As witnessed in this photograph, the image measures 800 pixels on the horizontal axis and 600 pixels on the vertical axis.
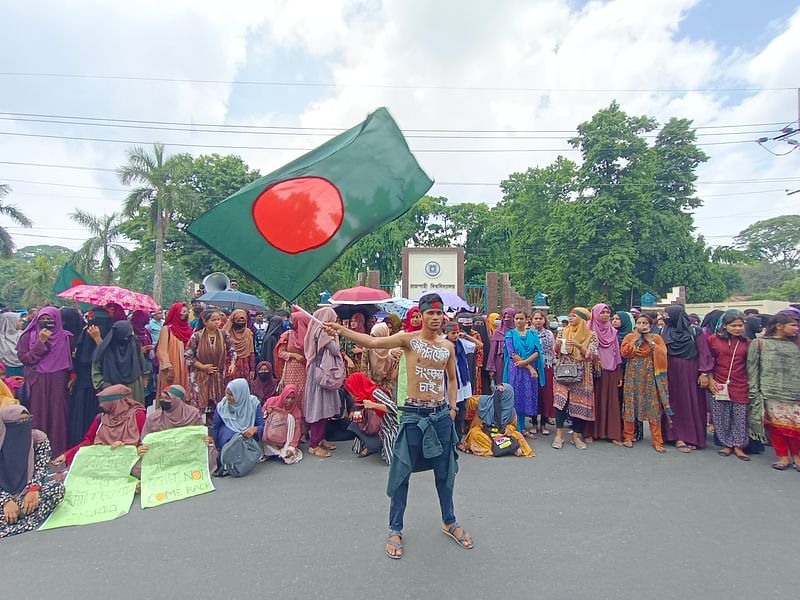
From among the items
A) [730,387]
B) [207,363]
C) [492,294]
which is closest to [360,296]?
[207,363]

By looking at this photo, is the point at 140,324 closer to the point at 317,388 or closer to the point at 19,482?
the point at 317,388

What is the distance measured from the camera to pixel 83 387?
17.5 ft

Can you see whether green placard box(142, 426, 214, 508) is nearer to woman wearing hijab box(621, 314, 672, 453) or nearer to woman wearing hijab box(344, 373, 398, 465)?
woman wearing hijab box(344, 373, 398, 465)

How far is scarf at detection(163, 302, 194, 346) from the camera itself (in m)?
5.93

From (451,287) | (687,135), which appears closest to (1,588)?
(451,287)

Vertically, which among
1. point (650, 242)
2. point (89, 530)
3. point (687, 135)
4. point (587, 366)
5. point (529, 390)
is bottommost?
point (89, 530)

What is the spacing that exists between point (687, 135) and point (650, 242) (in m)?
6.33

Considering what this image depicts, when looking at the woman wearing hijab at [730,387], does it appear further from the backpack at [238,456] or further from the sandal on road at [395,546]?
the backpack at [238,456]

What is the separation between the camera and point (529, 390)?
6.29 metres

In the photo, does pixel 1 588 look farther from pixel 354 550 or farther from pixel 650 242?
pixel 650 242

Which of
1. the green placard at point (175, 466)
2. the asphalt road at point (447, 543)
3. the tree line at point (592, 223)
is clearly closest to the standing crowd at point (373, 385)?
the green placard at point (175, 466)

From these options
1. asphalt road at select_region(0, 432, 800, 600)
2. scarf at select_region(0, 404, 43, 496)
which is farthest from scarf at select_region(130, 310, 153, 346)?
asphalt road at select_region(0, 432, 800, 600)

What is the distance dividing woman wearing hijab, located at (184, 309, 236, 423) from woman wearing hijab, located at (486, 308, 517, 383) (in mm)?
3777

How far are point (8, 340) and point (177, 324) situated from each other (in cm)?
232
